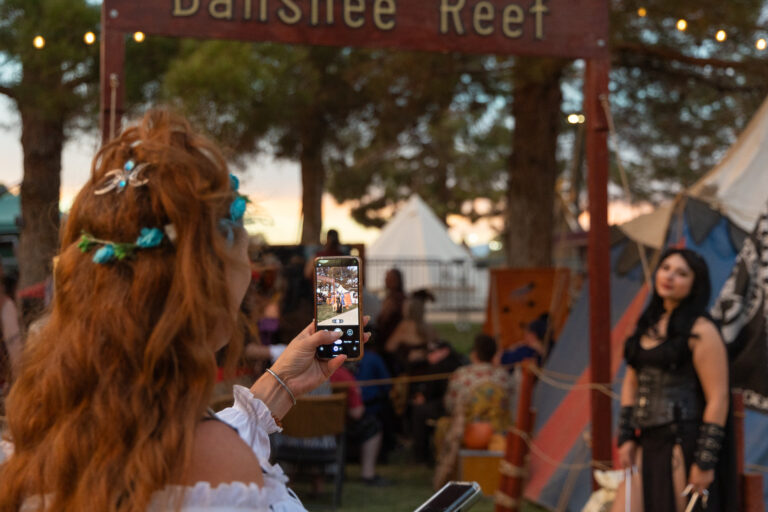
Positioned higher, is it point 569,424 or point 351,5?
point 351,5

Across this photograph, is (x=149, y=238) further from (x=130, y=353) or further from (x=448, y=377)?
(x=448, y=377)

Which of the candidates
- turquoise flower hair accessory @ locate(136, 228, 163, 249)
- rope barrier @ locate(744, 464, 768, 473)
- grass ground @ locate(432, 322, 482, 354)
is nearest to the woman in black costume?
rope barrier @ locate(744, 464, 768, 473)

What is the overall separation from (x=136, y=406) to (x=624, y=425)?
11.8ft

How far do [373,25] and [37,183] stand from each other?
4167 mm

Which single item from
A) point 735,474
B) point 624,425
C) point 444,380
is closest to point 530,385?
point 624,425

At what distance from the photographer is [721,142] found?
601 inches

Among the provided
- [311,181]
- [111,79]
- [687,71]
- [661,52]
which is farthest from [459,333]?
[111,79]

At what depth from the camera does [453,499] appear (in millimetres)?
1768

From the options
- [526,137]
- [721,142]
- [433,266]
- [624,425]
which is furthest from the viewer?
[433,266]

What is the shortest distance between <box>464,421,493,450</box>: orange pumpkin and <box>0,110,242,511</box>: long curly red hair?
597 centimetres

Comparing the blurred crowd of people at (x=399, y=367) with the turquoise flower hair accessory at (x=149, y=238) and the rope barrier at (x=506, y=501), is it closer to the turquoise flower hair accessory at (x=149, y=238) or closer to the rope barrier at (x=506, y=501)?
the rope barrier at (x=506, y=501)

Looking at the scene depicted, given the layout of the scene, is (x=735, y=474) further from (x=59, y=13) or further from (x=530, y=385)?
(x=59, y=13)

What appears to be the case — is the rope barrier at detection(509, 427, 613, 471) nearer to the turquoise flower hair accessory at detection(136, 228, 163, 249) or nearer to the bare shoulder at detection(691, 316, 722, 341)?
the bare shoulder at detection(691, 316, 722, 341)

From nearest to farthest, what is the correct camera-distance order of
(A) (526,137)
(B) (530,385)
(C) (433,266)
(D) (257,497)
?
(D) (257,497) → (B) (530,385) → (A) (526,137) → (C) (433,266)
